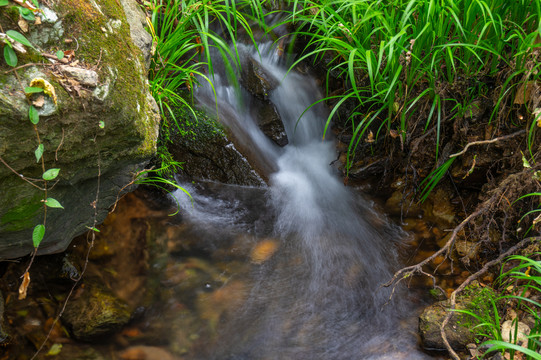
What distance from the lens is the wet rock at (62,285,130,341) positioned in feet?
6.10

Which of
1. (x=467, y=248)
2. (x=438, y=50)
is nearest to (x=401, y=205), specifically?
(x=467, y=248)

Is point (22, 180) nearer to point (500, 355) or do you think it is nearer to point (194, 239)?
point (194, 239)

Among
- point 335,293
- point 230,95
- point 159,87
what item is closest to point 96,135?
point 159,87

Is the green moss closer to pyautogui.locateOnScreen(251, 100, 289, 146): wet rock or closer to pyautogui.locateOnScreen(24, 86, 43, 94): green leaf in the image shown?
pyautogui.locateOnScreen(24, 86, 43, 94): green leaf

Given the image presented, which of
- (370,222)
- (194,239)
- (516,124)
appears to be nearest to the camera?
(516,124)

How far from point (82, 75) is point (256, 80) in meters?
2.02

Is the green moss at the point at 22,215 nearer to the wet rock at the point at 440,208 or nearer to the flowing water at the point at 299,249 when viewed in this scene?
the flowing water at the point at 299,249

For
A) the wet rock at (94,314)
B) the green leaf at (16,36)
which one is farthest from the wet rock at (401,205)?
the green leaf at (16,36)

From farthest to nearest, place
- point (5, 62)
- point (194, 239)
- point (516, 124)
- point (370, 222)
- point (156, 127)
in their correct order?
point (370, 222), point (194, 239), point (516, 124), point (156, 127), point (5, 62)

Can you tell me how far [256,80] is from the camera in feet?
10.6

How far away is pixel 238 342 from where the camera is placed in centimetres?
195

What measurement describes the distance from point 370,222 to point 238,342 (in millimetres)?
1325

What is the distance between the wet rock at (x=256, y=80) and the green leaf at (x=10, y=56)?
2.21 m

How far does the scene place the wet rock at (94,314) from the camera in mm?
1858
